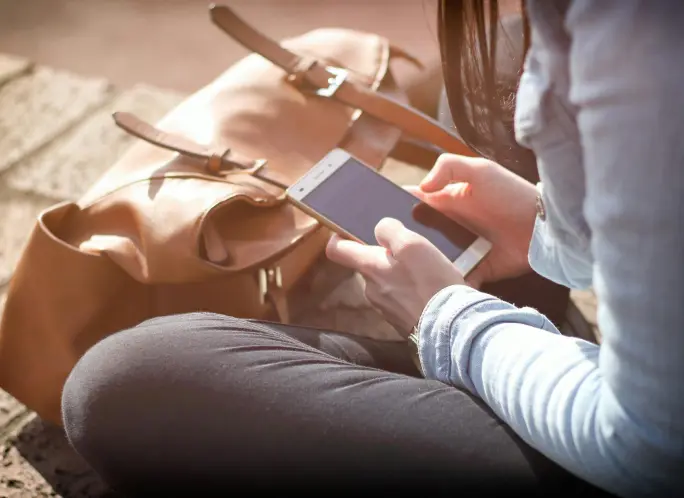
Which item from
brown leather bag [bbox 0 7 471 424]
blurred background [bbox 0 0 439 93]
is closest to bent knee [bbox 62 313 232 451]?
brown leather bag [bbox 0 7 471 424]

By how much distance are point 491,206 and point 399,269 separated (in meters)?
0.17

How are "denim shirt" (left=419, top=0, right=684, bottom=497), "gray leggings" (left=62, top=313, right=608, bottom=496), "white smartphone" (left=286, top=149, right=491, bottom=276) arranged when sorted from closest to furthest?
"denim shirt" (left=419, top=0, right=684, bottom=497), "gray leggings" (left=62, top=313, right=608, bottom=496), "white smartphone" (left=286, top=149, right=491, bottom=276)

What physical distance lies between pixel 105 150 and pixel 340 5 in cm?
93

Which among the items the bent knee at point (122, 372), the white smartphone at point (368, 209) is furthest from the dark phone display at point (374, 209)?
the bent knee at point (122, 372)

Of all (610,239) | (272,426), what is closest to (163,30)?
(272,426)

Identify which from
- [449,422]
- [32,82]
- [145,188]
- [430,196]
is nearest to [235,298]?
[145,188]

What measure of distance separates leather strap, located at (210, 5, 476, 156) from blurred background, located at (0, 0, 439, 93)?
0.70 meters

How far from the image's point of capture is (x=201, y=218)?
0.82 m

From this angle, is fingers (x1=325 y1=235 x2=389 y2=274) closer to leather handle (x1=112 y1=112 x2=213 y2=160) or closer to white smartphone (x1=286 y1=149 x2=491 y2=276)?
white smartphone (x1=286 y1=149 x2=491 y2=276)

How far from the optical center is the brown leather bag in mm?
843

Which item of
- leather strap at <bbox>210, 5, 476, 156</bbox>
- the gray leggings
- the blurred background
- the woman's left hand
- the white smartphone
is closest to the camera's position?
the gray leggings

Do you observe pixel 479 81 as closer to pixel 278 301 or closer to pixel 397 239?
pixel 397 239

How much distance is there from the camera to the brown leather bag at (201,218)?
2.77ft

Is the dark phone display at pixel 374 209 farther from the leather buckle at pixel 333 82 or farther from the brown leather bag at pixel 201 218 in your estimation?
the leather buckle at pixel 333 82
